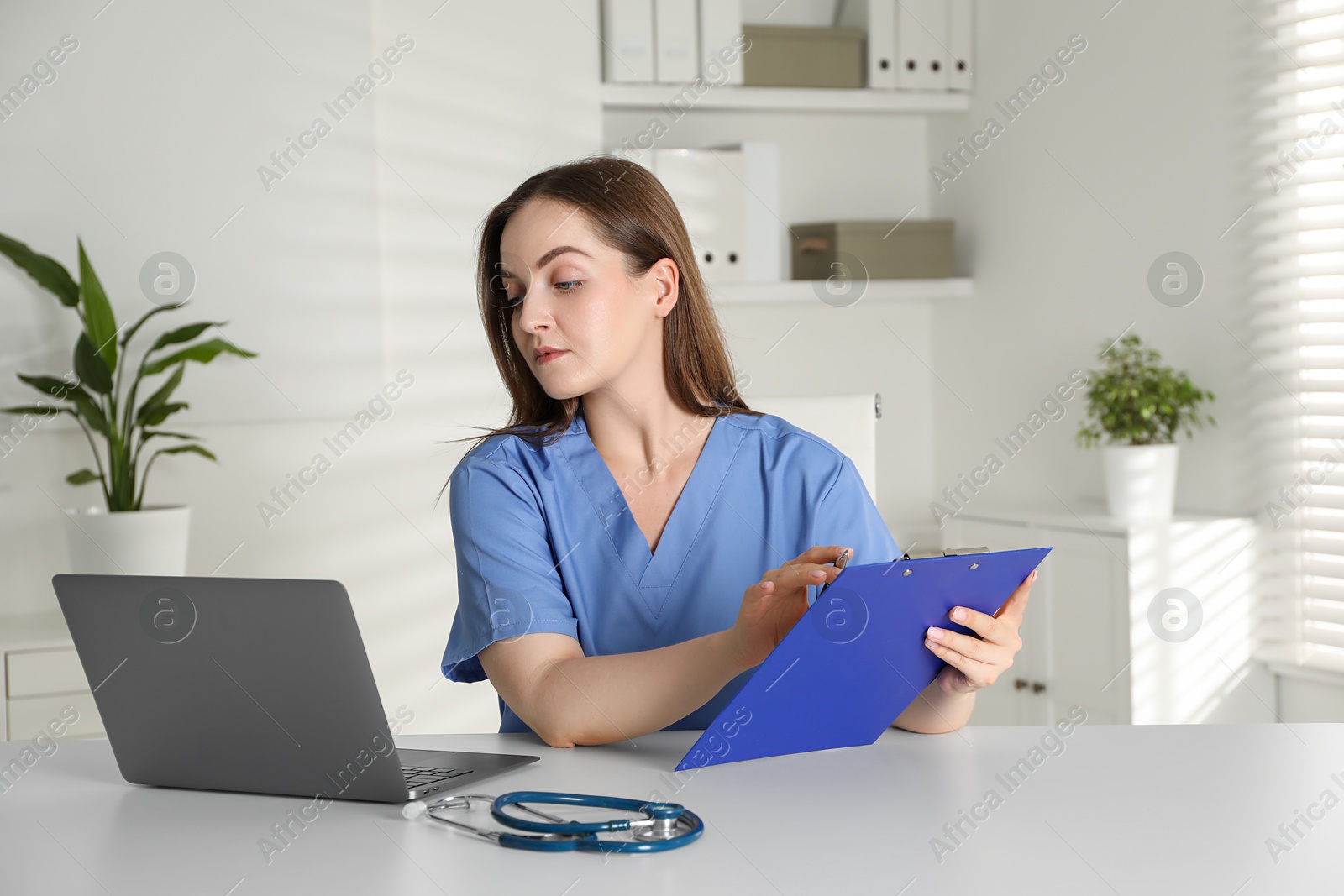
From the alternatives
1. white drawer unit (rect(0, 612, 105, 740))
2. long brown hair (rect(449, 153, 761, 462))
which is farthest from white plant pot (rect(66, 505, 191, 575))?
long brown hair (rect(449, 153, 761, 462))

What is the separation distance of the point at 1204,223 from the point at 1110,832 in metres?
2.11

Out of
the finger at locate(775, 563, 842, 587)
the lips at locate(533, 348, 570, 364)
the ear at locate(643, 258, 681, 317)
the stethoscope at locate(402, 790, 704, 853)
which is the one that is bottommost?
the stethoscope at locate(402, 790, 704, 853)

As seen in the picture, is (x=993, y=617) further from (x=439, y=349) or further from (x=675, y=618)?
(x=439, y=349)

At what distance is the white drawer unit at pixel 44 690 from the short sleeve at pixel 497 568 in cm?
145

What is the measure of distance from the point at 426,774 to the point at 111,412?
1.87 metres

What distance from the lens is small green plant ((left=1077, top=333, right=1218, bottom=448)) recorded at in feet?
8.34

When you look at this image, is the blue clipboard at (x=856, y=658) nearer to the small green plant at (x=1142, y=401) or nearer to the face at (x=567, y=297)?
the face at (x=567, y=297)

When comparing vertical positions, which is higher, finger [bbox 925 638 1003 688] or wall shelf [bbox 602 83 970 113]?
wall shelf [bbox 602 83 970 113]

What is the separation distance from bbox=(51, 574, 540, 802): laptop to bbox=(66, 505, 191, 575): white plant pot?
158 cm

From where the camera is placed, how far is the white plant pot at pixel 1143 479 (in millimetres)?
2574

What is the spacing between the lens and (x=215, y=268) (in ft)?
9.13

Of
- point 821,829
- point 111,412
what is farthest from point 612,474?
point 111,412

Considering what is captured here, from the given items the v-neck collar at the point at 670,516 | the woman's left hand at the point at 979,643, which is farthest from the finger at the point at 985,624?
the v-neck collar at the point at 670,516

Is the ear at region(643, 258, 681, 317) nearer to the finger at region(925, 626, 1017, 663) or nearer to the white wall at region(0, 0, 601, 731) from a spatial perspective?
the finger at region(925, 626, 1017, 663)
